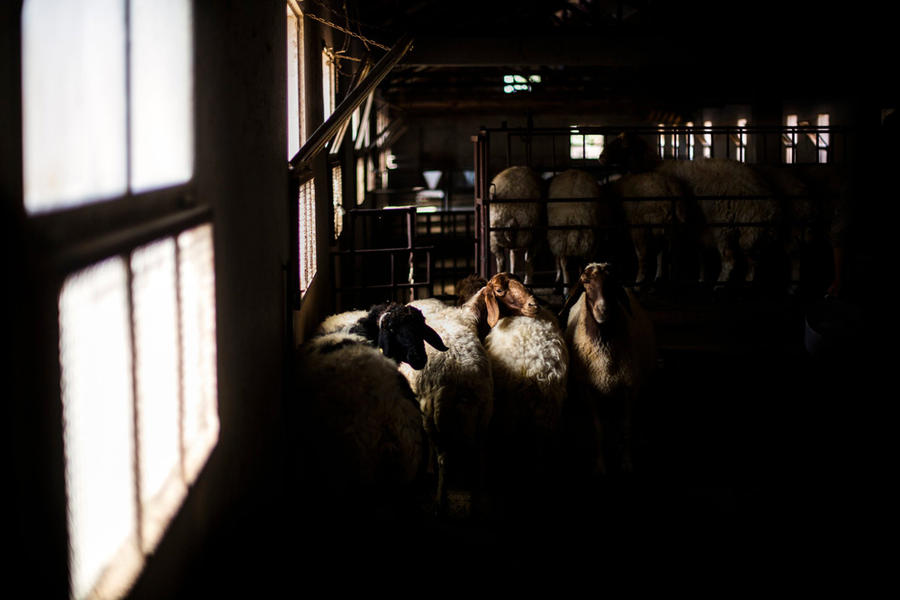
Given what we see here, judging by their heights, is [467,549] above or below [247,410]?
below

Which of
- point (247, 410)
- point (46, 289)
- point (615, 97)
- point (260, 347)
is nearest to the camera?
point (46, 289)

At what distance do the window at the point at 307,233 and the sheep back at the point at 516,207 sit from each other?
2.49 metres

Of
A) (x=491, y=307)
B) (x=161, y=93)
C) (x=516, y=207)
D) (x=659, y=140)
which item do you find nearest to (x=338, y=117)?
(x=491, y=307)

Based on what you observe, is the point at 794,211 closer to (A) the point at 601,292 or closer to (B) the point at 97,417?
(A) the point at 601,292

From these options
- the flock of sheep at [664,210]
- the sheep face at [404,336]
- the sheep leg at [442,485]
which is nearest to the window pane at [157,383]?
the sheep face at [404,336]

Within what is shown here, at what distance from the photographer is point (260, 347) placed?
11.0 ft

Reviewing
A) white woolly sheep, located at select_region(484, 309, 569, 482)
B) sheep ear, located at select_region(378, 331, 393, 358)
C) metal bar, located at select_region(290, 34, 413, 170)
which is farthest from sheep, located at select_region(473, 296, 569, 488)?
metal bar, located at select_region(290, 34, 413, 170)

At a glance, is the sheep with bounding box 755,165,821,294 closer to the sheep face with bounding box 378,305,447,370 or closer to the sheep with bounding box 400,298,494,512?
the sheep with bounding box 400,298,494,512

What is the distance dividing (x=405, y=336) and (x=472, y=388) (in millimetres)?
499

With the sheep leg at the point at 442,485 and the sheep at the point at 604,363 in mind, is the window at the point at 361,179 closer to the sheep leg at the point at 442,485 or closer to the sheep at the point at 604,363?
the sheep at the point at 604,363

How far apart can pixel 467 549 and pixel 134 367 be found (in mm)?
2543

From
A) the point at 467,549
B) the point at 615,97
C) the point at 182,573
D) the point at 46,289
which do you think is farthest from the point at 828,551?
the point at 615,97

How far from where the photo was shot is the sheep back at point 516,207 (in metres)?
7.90

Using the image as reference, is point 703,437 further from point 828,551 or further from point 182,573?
point 182,573
